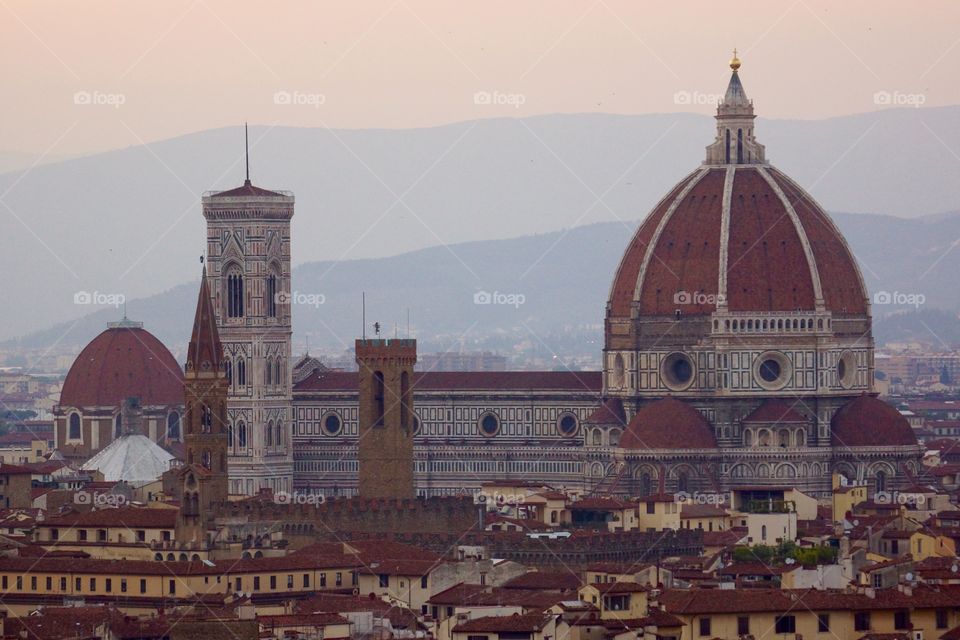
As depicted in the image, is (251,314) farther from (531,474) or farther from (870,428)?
(870,428)

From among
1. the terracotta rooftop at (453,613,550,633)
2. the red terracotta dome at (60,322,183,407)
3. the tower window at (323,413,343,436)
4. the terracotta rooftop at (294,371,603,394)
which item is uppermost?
the red terracotta dome at (60,322,183,407)

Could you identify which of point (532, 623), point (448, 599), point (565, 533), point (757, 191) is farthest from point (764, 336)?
point (532, 623)

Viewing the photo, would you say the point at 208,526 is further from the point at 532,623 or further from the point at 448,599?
the point at 532,623

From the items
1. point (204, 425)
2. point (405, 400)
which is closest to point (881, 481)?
point (405, 400)

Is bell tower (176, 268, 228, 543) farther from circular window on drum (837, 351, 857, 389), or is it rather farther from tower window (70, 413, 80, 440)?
tower window (70, 413, 80, 440)

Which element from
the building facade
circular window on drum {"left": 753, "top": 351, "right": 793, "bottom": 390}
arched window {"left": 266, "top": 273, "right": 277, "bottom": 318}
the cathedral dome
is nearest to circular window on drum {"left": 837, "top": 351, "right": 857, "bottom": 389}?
the building facade
